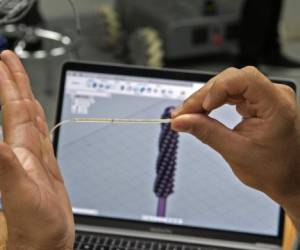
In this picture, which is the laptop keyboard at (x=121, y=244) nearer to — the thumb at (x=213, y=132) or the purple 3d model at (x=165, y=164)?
the purple 3d model at (x=165, y=164)

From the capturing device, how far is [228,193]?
3.46 ft

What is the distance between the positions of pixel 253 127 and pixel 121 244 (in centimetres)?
34

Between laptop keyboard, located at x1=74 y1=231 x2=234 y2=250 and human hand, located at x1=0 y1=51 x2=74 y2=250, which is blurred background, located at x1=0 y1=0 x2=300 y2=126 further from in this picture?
human hand, located at x1=0 y1=51 x2=74 y2=250

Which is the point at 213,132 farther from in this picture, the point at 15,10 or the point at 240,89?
the point at 15,10

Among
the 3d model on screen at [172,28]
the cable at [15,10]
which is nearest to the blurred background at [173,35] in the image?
the 3d model on screen at [172,28]

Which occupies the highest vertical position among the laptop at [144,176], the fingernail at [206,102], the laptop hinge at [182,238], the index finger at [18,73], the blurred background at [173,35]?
the index finger at [18,73]

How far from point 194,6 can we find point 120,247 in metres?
2.40

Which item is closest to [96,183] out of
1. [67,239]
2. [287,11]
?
[67,239]

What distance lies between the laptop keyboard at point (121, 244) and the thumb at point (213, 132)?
0.92 ft

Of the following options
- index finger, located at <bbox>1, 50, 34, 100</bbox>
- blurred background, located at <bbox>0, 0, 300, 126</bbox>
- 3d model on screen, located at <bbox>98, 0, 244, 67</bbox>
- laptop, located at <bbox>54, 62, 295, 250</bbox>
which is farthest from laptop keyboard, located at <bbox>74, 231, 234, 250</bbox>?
3d model on screen, located at <bbox>98, 0, 244, 67</bbox>

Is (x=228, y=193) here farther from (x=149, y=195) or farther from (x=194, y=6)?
(x=194, y=6)

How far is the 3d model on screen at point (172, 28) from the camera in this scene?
10.1 feet

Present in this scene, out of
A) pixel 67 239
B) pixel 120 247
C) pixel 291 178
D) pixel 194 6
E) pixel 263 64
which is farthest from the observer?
pixel 194 6

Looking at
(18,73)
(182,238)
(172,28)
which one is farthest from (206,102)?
(172,28)
